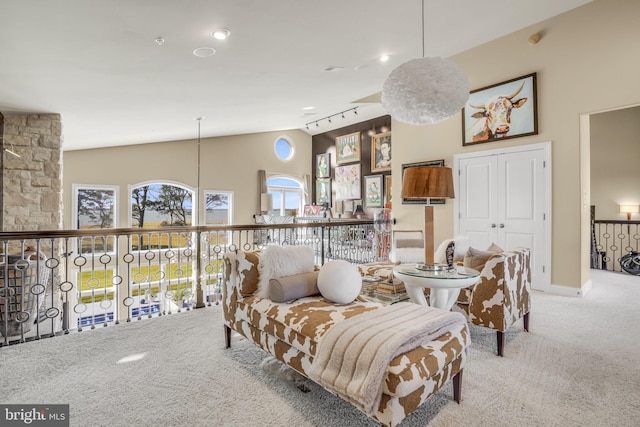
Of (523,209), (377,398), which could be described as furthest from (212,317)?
(523,209)

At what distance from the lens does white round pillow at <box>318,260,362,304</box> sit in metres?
2.26

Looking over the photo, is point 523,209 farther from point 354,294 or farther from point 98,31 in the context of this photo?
point 98,31

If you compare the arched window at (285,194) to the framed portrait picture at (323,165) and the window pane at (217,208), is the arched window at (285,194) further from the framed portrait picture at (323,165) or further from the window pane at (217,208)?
the window pane at (217,208)

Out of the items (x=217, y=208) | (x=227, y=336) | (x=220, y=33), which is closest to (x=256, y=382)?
(x=227, y=336)

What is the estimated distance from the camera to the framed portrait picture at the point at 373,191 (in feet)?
26.5

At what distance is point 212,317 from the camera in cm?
337

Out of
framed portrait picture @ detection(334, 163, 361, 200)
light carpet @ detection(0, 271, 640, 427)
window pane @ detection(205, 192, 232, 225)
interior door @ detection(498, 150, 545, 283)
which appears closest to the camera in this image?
light carpet @ detection(0, 271, 640, 427)

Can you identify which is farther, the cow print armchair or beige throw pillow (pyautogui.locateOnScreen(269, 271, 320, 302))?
the cow print armchair

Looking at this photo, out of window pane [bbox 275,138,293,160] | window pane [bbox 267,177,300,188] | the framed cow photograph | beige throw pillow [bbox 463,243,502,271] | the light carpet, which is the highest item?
window pane [bbox 275,138,293,160]

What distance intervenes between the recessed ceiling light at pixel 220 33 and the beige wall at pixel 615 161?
8.02 m

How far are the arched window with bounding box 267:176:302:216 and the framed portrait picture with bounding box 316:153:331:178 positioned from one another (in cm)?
73

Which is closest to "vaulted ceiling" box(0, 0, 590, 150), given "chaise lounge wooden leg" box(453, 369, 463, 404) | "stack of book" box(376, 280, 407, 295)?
"stack of book" box(376, 280, 407, 295)

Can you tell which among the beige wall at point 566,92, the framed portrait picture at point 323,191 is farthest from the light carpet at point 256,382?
the framed portrait picture at point 323,191

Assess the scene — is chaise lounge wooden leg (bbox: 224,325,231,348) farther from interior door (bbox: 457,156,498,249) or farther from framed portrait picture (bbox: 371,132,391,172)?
framed portrait picture (bbox: 371,132,391,172)
